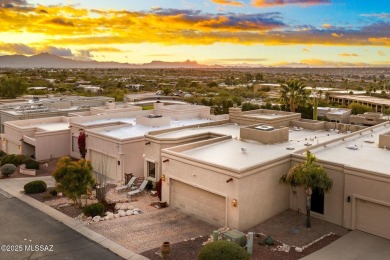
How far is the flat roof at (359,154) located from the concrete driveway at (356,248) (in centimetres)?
335

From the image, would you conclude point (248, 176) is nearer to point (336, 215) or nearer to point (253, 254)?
point (253, 254)

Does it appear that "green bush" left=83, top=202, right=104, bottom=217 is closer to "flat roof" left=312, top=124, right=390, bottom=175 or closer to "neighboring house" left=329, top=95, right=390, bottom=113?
"flat roof" left=312, top=124, right=390, bottom=175

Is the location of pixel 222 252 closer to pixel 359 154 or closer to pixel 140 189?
pixel 140 189

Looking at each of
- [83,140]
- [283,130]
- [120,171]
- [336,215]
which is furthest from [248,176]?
[83,140]

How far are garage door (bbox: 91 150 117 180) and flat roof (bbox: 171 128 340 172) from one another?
7898mm

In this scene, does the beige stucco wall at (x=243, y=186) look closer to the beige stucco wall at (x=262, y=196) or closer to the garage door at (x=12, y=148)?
the beige stucco wall at (x=262, y=196)

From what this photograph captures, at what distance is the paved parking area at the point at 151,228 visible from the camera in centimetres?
1952

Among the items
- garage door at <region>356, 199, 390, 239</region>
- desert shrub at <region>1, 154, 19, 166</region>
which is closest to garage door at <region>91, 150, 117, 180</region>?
desert shrub at <region>1, 154, 19, 166</region>

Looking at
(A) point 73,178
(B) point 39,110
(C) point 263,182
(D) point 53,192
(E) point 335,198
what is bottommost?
(D) point 53,192

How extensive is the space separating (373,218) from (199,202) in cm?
909

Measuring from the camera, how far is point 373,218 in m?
20.1

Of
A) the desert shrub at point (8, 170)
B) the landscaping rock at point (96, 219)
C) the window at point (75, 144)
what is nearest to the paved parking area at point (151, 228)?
the landscaping rock at point (96, 219)

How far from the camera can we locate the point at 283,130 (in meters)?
28.4

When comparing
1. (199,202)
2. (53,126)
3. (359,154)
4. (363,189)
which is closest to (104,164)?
(53,126)
